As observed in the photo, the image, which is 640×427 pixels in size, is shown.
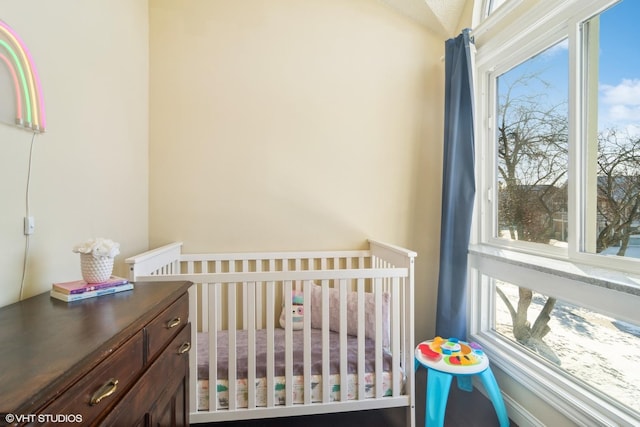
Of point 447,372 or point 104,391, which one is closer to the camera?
point 104,391

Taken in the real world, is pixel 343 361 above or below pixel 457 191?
below

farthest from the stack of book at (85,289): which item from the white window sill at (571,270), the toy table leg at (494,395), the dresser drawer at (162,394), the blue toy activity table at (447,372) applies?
the white window sill at (571,270)

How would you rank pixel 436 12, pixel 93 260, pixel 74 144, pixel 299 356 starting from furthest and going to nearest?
pixel 436 12, pixel 299 356, pixel 74 144, pixel 93 260

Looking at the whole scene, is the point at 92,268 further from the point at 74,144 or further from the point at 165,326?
the point at 74,144

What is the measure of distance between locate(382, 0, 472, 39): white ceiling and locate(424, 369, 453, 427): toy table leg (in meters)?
2.22

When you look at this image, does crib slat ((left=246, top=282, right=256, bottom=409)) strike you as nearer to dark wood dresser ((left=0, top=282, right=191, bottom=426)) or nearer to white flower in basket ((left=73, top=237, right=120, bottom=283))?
dark wood dresser ((left=0, top=282, right=191, bottom=426))

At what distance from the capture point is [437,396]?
4.86 ft

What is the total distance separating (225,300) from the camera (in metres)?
2.12

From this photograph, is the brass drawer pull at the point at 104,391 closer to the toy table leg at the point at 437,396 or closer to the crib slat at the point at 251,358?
the crib slat at the point at 251,358

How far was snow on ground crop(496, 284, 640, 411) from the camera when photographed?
1.28m

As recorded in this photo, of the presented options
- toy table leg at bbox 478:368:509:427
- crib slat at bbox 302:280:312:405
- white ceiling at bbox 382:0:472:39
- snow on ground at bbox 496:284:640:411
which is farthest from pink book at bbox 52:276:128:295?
white ceiling at bbox 382:0:472:39

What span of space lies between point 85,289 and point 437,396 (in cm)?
153

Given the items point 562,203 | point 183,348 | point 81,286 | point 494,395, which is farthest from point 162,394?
point 562,203

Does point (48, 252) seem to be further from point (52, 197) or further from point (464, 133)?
point (464, 133)
